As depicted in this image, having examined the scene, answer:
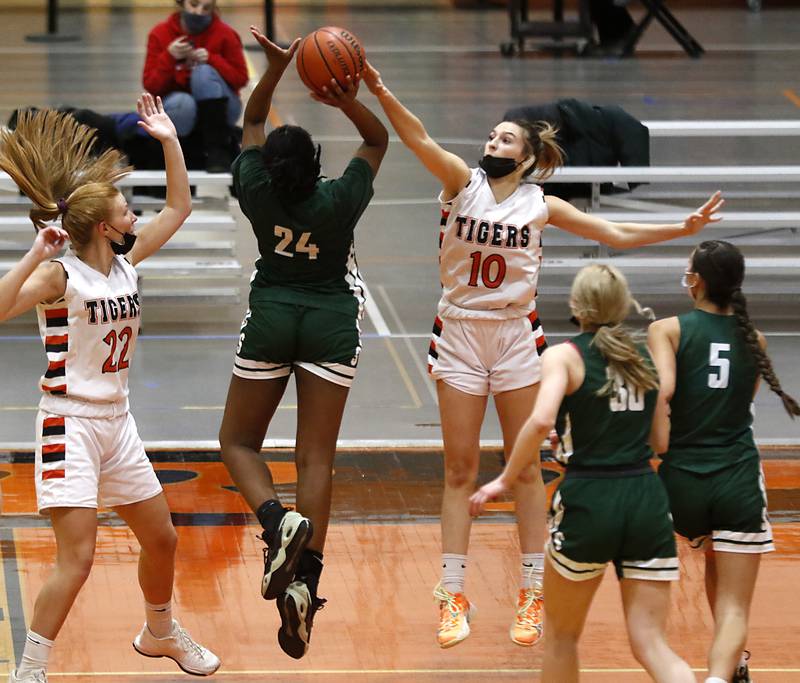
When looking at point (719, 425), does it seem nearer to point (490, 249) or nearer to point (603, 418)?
point (603, 418)

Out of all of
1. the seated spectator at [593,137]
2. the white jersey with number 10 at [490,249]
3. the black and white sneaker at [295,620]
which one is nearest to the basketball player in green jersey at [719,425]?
the white jersey with number 10 at [490,249]

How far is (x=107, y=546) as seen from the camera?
23.8 feet

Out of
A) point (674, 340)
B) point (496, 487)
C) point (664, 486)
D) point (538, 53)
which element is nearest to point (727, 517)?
point (664, 486)

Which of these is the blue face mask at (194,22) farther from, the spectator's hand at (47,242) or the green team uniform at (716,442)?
the green team uniform at (716,442)

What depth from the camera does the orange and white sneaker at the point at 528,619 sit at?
6.06 m

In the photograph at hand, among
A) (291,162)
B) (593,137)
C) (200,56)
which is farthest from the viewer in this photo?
(200,56)

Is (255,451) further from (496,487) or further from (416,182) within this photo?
(416,182)

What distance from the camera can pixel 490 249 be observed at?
6.14 metres

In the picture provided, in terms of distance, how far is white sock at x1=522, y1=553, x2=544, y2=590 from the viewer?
245 inches

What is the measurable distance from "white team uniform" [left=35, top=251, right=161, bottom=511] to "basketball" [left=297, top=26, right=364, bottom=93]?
48.2 inches

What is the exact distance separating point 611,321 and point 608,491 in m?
0.58

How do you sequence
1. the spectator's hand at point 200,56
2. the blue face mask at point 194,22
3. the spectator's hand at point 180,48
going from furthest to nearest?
the blue face mask at point 194,22, the spectator's hand at point 200,56, the spectator's hand at point 180,48

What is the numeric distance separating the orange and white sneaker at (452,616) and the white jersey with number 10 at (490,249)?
1.16 m

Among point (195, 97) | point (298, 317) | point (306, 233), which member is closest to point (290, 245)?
point (306, 233)
